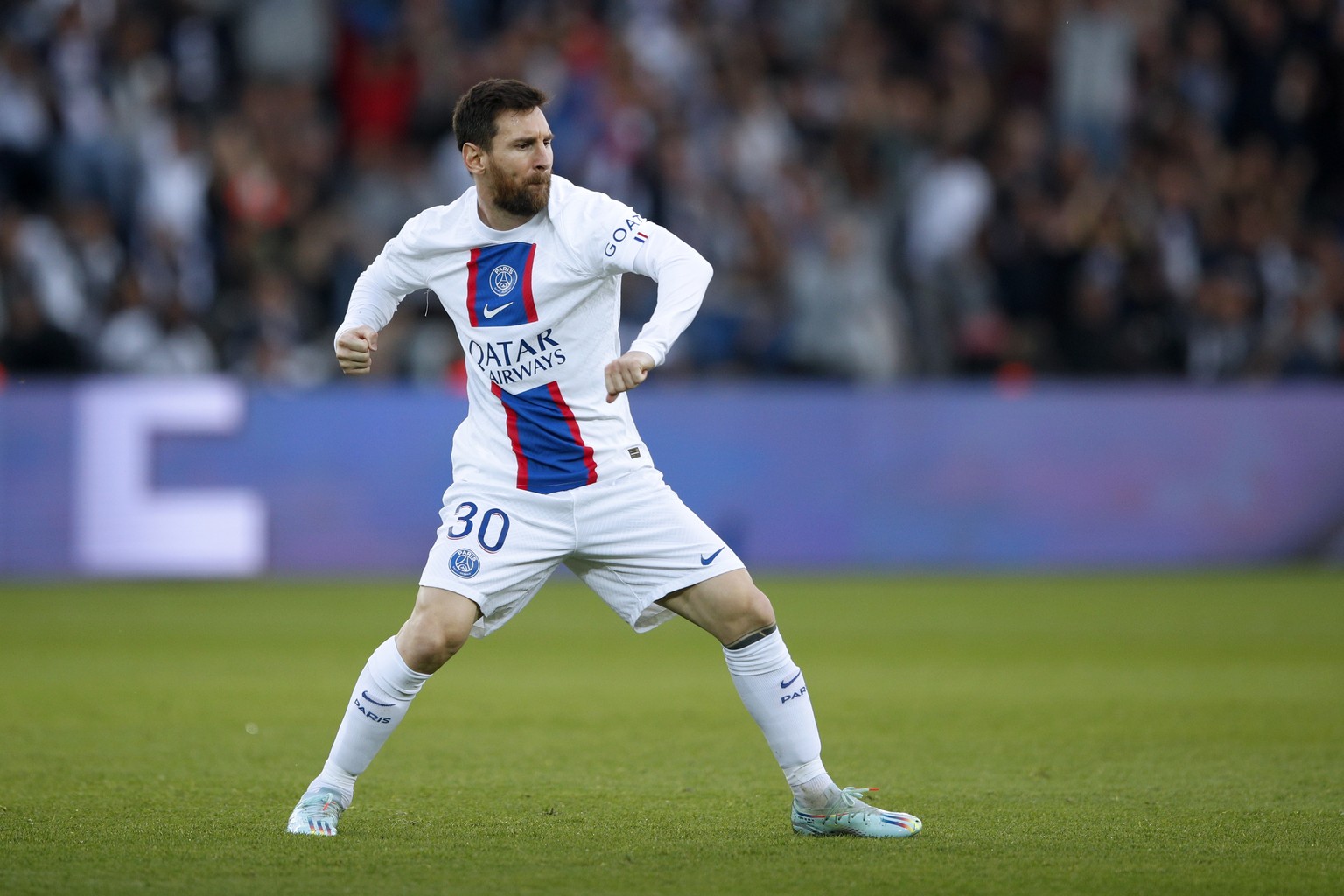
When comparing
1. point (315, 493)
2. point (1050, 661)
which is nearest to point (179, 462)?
point (315, 493)

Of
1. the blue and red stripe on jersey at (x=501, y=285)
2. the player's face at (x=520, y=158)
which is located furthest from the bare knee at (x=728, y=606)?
the player's face at (x=520, y=158)

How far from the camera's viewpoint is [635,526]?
552 centimetres

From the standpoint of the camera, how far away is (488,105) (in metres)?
5.47

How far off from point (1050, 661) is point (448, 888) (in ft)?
19.2

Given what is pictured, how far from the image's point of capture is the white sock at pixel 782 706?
18.2 feet

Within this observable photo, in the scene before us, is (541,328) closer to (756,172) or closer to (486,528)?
(486,528)

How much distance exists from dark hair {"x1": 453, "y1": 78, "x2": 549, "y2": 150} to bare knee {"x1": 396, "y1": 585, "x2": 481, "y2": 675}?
4.48 ft

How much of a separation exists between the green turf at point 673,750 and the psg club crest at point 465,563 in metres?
0.78

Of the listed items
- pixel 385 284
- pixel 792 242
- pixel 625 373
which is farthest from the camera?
pixel 792 242

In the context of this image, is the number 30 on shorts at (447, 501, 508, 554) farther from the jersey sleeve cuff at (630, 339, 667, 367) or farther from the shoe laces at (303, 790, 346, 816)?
the shoe laces at (303, 790, 346, 816)

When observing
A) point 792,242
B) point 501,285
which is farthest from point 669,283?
point 792,242

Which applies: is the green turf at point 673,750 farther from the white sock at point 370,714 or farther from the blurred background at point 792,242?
the blurred background at point 792,242

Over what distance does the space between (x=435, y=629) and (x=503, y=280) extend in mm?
1085

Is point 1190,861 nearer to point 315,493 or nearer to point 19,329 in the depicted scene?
→ point 315,493
